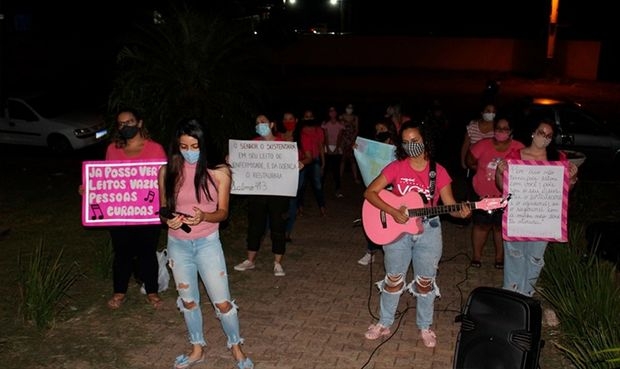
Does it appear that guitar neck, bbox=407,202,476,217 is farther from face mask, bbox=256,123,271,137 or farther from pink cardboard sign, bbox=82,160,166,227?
face mask, bbox=256,123,271,137

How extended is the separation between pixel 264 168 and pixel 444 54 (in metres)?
35.6

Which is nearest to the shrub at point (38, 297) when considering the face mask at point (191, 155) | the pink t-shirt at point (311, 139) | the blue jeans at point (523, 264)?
the face mask at point (191, 155)

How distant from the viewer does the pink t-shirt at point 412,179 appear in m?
6.14

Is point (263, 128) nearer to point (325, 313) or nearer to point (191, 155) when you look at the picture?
point (325, 313)

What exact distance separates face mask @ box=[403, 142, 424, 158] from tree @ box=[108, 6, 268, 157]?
482 centimetres

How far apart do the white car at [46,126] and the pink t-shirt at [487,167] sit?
40.2 feet

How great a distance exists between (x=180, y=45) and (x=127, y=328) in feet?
15.7

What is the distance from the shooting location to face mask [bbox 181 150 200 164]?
559 cm

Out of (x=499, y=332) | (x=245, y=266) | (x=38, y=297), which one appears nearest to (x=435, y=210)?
(x=499, y=332)

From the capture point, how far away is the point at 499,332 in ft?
16.9

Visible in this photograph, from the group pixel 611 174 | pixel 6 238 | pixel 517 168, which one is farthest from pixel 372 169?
pixel 611 174

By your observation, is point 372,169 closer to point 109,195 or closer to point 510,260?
point 510,260

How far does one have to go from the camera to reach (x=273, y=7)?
35188 mm

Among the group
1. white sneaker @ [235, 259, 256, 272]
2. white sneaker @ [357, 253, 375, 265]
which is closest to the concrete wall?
white sneaker @ [357, 253, 375, 265]
